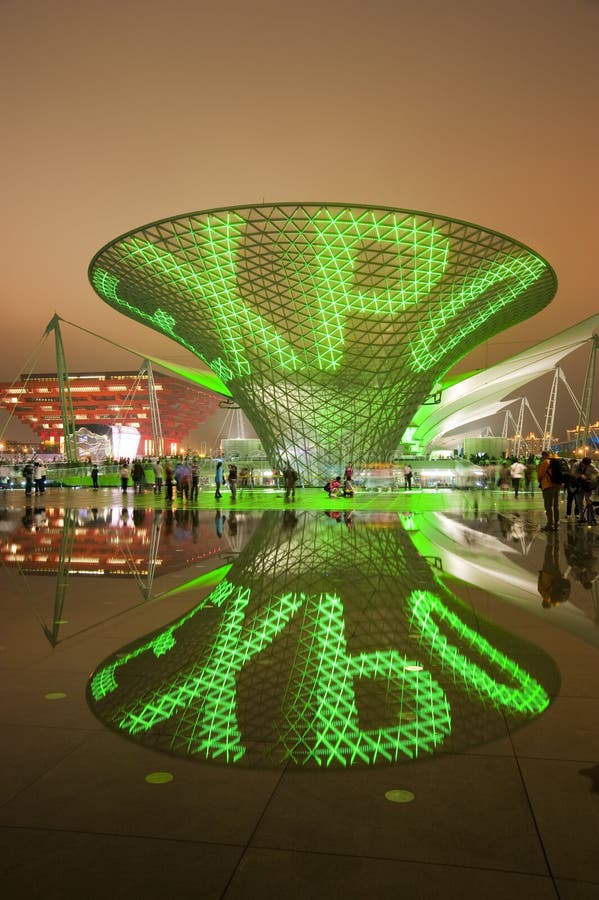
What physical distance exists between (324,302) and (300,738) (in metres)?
34.3

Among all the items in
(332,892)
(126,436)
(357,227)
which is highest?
(357,227)

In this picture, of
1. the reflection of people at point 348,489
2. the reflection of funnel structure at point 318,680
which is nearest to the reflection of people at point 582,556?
the reflection of funnel structure at point 318,680

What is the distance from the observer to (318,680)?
4.67 meters

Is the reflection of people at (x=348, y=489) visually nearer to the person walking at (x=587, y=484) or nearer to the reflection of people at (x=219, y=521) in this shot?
the reflection of people at (x=219, y=521)

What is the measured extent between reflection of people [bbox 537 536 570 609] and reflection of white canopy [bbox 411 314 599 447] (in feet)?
99.1

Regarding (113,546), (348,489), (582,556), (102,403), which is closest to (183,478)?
(348,489)

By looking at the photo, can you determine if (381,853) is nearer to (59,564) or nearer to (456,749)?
(456,749)

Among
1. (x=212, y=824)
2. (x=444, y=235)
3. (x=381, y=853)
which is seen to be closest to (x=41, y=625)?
(x=212, y=824)

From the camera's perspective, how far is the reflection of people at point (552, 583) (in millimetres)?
7473

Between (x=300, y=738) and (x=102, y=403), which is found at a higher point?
(x=102, y=403)

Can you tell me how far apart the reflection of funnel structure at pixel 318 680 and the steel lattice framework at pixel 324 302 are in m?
24.6

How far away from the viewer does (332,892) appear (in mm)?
2369

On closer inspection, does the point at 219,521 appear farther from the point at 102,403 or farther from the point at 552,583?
the point at 102,403

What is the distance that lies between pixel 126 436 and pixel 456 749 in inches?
3845
